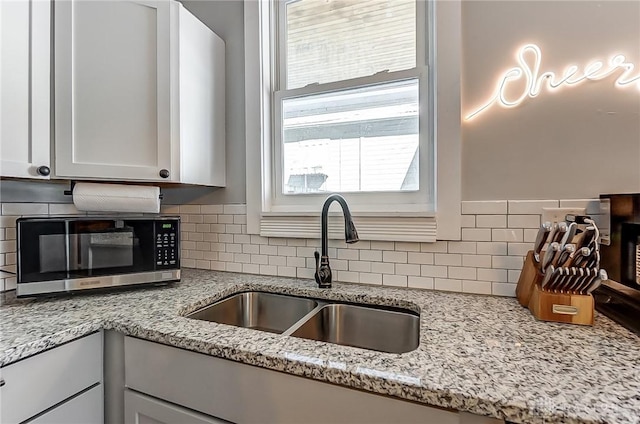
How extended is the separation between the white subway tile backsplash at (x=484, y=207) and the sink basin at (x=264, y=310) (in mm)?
673

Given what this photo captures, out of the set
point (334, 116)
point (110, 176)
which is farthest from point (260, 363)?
point (334, 116)

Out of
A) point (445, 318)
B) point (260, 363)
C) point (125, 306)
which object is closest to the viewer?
point (260, 363)

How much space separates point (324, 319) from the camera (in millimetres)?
1187

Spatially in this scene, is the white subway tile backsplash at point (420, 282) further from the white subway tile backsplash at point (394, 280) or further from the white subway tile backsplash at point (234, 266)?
the white subway tile backsplash at point (234, 266)

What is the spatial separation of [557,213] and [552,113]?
1.11 ft

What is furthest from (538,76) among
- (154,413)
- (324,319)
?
(154,413)

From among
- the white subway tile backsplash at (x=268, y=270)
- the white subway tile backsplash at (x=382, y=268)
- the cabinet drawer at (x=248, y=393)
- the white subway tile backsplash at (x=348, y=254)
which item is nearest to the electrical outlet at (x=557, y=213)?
the white subway tile backsplash at (x=382, y=268)

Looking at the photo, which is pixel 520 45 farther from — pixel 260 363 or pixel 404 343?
pixel 260 363

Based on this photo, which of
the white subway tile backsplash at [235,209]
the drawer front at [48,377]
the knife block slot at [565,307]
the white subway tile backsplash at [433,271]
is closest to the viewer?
the drawer front at [48,377]

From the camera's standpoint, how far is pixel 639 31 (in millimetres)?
996

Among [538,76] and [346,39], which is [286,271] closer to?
[346,39]

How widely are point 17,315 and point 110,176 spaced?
53 cm

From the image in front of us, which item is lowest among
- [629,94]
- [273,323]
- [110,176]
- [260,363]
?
[273,323]

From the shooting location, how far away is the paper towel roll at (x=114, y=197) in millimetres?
1218
